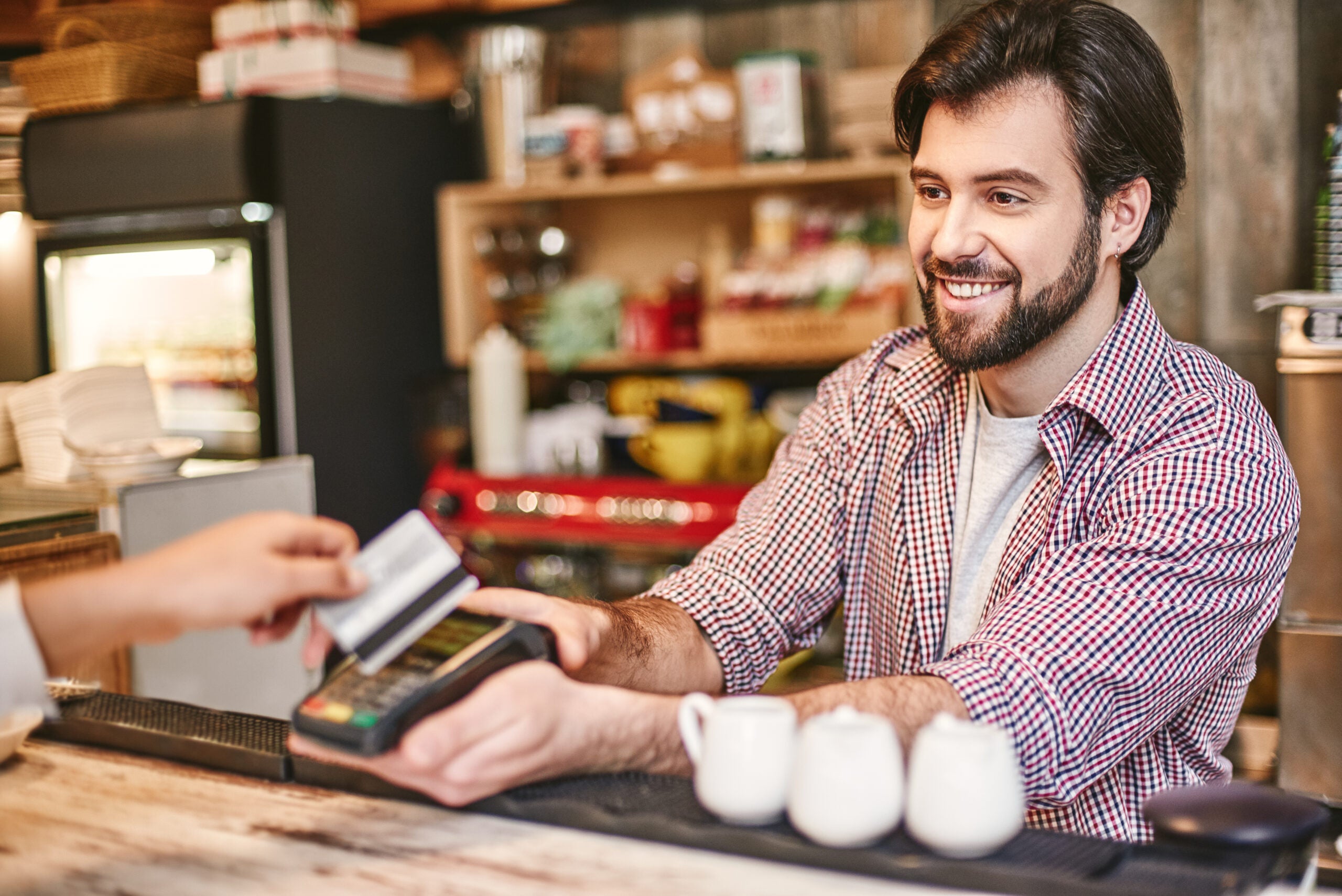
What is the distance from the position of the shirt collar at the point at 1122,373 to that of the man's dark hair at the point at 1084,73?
161 millimetres

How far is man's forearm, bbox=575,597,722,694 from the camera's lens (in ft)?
4.96

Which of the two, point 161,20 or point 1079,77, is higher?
point 161,20

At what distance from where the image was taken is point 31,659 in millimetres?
1048

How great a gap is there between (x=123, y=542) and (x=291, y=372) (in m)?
0.93

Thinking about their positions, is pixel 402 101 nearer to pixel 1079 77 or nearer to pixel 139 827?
pixel 1079 77

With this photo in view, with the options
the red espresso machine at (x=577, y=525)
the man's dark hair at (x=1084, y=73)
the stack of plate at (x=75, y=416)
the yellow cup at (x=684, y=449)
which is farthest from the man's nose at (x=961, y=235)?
the stack of plate at (x=75, y=416)

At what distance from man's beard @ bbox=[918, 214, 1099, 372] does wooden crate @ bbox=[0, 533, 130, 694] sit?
1.40 m

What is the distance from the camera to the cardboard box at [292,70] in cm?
341

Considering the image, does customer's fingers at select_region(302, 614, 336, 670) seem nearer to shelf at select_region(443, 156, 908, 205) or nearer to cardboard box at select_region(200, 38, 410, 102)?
shelf at select_region(443, 156, 908, 205)

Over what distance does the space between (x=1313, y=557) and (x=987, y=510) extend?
118 centimetres

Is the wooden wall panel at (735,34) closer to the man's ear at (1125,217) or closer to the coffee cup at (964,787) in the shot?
the man's ear at (1125,217)

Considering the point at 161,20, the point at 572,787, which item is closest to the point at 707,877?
the point at 572,787

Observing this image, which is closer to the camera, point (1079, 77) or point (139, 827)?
point (139, 827)

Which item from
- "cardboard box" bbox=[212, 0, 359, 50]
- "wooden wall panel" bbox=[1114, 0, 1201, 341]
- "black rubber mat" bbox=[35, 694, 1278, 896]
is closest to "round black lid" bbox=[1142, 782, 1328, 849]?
"black rubber mat" bbox=[35, 694, 1278, 896]
